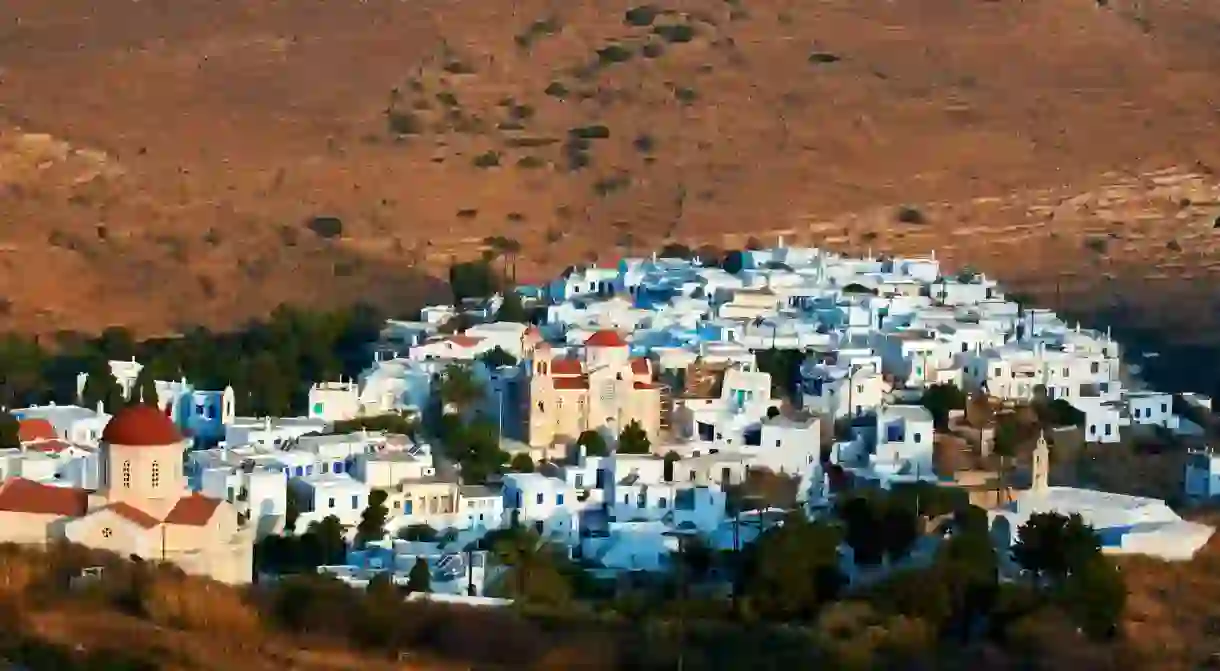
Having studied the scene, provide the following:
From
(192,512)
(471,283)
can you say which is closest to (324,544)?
(192,512)

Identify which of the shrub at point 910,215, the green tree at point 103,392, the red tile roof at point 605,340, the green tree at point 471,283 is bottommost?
the green tree at point 103,392

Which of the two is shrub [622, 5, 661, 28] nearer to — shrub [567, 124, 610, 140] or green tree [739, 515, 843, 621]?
shrub [567, 124, 610, 140]

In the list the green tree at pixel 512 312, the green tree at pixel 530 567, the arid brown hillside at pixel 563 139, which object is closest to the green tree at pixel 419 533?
the green tree at pixel 530 567

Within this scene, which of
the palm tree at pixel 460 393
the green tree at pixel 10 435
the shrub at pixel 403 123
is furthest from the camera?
the shrub at pixel 403 123

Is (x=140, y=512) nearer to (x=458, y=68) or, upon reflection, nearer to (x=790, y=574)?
(x=790, y=574)

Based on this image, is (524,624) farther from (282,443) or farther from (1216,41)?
(1216,41)

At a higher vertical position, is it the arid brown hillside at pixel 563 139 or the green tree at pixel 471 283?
the arid brown hillside at pixel 563 139

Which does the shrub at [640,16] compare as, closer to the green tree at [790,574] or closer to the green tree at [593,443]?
the green tree at [593,443]
